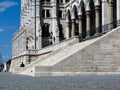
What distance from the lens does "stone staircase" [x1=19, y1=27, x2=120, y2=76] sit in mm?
32938

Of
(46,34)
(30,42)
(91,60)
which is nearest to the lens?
(91,60)

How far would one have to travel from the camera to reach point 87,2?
6103 centimetres

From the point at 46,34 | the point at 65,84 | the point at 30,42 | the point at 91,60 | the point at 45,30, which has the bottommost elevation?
the point at 65,84

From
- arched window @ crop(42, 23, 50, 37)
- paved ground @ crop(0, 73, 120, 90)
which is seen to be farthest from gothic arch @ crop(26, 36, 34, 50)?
paved ground @ crop(0, 73, 120, 90)

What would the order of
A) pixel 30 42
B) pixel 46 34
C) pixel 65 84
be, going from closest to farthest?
pixel 65 84
pixel 46 34
pixel 30 42

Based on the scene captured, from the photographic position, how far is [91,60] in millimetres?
33844

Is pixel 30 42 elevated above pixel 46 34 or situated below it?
below

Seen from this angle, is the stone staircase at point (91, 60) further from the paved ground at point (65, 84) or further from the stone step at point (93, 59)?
the paved ground at point (65, 84)

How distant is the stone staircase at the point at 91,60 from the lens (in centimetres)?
3294

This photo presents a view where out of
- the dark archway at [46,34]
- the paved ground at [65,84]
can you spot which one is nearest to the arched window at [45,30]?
the dark archway at [46,34]

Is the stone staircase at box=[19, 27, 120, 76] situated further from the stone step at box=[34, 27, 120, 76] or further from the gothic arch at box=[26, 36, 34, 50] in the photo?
the gothic arch at box=[26, 36, 34, 50]

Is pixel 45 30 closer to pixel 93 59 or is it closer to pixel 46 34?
pixel 46 34

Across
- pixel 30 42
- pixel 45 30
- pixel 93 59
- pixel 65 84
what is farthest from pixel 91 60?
pixel 30 42

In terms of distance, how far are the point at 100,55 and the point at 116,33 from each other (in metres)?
2.58
